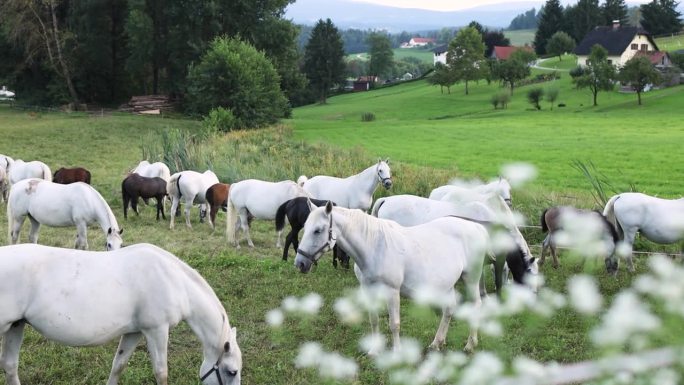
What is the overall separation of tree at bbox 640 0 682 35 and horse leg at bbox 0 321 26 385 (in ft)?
339

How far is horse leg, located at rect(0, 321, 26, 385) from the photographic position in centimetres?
520

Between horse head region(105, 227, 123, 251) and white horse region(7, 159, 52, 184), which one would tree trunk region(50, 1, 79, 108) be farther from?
horse head region(105, 227, 123, 251)

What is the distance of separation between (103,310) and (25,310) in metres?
0.58

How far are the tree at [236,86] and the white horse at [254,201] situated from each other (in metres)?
23.5

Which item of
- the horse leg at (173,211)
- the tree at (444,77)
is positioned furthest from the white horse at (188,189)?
the tree at (444,77)

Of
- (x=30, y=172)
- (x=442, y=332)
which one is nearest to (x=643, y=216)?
(x=442, y=332)

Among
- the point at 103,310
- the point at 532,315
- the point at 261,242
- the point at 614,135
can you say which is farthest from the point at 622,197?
the point at 614,135

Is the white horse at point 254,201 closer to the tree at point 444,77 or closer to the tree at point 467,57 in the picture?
the tree at point 467,57

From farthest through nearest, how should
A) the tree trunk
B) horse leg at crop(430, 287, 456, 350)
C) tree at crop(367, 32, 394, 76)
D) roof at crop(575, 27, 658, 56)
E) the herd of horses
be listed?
tree at crop(367, 32, 394, 76), roof at crop(575, 27, 658, 56), the tree trunk, horse leg at crop(430, 287, 456, 350), the herd of horses

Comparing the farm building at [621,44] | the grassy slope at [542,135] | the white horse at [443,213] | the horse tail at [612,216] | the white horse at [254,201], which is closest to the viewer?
the white horse at [443,213]

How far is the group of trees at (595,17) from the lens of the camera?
90.9 meters

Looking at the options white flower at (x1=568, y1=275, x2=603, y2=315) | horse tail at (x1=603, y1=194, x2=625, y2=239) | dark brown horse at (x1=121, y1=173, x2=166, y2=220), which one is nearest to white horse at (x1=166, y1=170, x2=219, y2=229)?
dark brown horse at (x1=121, y1=173, x2=166, y2=220)

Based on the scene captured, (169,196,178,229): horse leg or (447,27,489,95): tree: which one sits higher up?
(447,27,489,95): tree

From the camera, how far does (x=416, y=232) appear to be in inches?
263
